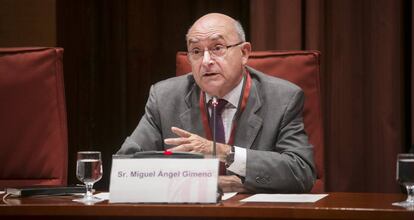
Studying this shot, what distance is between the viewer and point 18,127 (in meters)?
2.66

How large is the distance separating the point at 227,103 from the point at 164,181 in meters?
1.00

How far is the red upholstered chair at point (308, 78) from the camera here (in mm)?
2727

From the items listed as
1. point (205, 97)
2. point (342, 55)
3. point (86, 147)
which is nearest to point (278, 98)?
point (205, 97)

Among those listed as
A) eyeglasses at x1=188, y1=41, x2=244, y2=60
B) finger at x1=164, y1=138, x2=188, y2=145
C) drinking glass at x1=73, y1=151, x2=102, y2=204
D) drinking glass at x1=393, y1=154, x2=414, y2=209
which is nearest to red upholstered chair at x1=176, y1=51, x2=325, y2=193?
eyeglasses at x1=188, y1=41, x2=244, y2=60

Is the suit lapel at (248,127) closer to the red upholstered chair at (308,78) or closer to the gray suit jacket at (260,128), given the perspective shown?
the gray suit jacket at (260,128)

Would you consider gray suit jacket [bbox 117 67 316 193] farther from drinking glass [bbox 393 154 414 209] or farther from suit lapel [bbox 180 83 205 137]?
drinking glass [bbox 393 154 414 209]

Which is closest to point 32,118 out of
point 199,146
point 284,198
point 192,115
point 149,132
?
point 149,132

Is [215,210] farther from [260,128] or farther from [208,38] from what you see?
[208,38]

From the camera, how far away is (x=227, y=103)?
109 inches

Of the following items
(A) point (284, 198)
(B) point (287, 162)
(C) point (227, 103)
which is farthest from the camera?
(C) point (227, 103)

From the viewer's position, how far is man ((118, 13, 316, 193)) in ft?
8.70

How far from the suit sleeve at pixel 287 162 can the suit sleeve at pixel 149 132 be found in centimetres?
47

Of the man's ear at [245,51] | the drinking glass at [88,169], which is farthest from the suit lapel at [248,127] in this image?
the drinking glass at [88,169]

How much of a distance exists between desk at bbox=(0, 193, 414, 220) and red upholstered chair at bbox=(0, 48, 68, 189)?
2.63 ft
